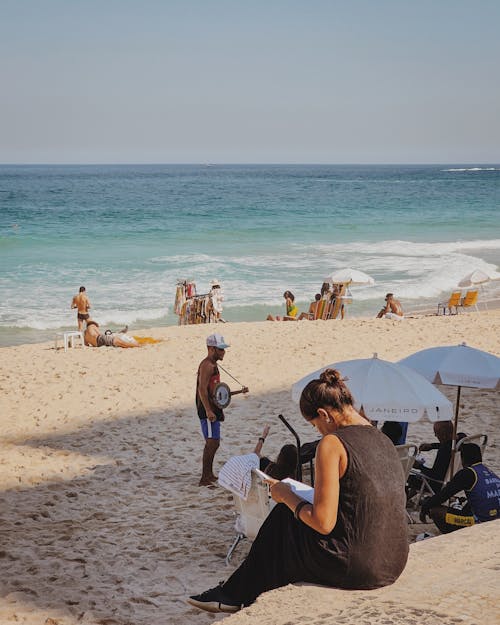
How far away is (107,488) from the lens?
6.87 meters

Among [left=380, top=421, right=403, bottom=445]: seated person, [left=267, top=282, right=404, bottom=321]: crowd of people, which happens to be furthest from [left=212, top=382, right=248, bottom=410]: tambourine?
[left=267, top=282, right=404, bottom=321]: crowd of people

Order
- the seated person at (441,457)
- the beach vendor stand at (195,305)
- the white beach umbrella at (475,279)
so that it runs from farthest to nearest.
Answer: the white beach umbrella at (475,279) → the beach vendor stand at (195,305) → the seated person at (441,457)

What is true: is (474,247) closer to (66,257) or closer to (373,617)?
(66,257)

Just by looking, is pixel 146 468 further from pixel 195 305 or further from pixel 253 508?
pixel 195 305

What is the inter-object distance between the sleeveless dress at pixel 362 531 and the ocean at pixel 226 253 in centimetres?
1449

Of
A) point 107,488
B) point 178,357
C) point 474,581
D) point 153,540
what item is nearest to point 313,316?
point 178,357

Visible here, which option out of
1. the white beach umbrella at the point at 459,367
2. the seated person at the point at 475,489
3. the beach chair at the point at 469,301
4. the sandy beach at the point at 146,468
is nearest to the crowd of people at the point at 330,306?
the beach chair at the point at 469,301

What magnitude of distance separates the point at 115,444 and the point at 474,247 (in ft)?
91.0

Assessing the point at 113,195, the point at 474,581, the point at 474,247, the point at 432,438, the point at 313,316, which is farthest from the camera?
the point at 113,195

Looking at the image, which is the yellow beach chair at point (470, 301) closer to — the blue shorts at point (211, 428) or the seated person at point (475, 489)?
the blue shorts at point (211, 428)

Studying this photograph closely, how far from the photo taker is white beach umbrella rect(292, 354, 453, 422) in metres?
5.38

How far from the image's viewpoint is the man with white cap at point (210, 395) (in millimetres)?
6594

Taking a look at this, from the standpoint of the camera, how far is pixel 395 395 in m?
5.45

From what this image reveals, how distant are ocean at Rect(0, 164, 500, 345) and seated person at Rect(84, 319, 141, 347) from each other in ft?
11.2
